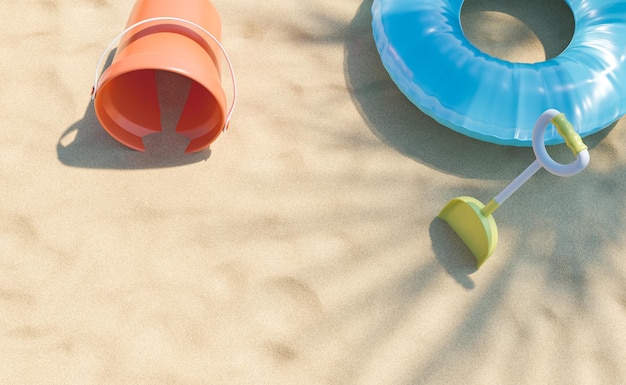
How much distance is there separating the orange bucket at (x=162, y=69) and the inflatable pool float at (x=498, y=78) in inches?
23.2

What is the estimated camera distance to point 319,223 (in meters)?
1.94

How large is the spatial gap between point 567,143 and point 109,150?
134 centimetres

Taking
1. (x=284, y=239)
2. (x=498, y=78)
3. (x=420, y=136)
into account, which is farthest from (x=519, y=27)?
(x=284, y=239)

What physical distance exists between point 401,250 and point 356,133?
1.46ft

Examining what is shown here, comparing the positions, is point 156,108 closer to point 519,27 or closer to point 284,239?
point 284,239

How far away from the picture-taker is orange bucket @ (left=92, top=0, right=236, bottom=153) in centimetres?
177

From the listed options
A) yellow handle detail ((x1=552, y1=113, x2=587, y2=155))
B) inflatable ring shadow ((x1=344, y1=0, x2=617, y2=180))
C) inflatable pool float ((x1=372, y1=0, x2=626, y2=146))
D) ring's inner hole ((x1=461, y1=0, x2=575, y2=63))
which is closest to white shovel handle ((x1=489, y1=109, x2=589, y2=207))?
yellow handle detail ((x1=552, y1=113, x2=587, y2=155))

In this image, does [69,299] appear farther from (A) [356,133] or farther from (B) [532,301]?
(B) [532,301]

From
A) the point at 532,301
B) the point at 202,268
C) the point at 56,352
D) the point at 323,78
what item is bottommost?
the point at 56,352

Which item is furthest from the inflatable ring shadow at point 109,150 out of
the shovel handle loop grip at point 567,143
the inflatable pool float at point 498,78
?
the shovel handle loop grip at point 567,143

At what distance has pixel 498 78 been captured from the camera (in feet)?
6.55

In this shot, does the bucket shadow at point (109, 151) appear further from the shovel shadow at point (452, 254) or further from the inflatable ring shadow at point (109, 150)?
the shovel shadow at point (452, 254)

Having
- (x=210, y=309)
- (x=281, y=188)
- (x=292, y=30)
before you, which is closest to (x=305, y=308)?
(x=210, y=309)

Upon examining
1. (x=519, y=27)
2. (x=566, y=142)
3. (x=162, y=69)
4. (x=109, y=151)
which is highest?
(x=566, y=142)
